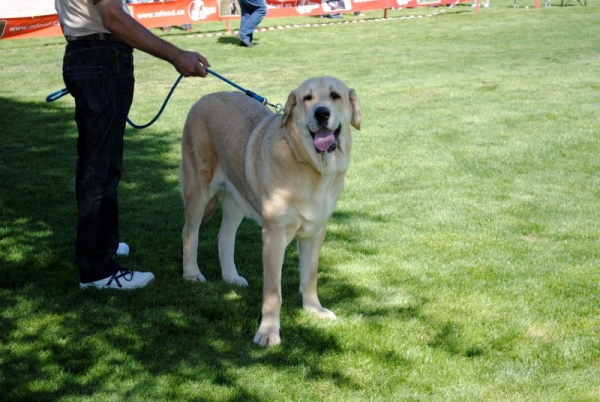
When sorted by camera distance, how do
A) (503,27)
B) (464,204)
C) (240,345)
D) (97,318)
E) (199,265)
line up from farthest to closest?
(503,27) → (464,204) → (199,265) → (97,318) → (240,345)

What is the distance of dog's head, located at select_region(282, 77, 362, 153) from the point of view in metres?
4.31

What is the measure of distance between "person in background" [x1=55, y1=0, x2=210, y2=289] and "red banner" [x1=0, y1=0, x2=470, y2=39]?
16154 millimetres

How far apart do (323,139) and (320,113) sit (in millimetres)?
142

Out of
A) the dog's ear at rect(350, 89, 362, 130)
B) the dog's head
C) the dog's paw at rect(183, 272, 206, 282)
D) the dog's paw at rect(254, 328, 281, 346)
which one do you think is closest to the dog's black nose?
the dog's head

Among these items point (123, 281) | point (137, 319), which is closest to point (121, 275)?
point (123, 281)

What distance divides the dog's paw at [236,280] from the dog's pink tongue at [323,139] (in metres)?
1.54

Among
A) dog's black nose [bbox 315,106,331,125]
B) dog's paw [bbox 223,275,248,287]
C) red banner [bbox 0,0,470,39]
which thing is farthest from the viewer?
red banner [bbox 0,0,470,39]

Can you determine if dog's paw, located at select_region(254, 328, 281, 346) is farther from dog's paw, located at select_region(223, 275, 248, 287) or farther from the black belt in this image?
the black belt

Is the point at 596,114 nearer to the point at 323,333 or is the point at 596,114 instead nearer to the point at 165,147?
the point at 165,147

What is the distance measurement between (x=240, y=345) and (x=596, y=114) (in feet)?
27.2

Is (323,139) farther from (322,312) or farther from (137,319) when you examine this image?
(137,319)

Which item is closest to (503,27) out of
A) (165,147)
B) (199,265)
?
(165,147)

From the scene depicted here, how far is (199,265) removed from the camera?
19.5ft

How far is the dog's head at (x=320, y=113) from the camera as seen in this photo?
14.1 ft
